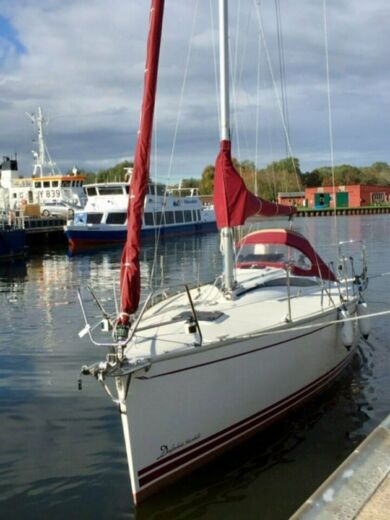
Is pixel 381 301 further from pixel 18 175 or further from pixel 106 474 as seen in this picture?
pixel 18 175

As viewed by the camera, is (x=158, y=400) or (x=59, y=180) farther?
(x=59, y=180)

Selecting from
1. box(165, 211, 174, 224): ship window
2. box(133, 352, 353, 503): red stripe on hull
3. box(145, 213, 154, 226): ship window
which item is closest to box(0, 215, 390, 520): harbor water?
box(133, 352, 353, 503): red stripe on hull

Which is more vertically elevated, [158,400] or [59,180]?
[59,180]

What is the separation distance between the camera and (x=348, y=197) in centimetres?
12506

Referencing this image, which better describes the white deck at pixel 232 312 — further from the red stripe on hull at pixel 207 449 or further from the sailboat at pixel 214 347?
the red stripe on hull at pixel 207 449

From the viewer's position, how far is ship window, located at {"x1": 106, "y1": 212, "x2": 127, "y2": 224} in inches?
1833

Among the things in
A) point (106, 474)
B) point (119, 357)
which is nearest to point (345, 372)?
point (106, 474)

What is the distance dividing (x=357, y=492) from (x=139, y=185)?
11.9 feet

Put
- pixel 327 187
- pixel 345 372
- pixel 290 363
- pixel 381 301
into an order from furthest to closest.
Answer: pixel 327 187
pixel 381 301
pixel 345 372
pixel 290 363

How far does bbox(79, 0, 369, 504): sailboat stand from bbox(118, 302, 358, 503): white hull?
0.01 meters

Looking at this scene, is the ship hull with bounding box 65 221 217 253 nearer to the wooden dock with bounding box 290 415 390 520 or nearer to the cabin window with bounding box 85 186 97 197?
the cabin window with bounding box 85 186 97 197

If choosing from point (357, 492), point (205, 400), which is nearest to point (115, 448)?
point (205, 400)

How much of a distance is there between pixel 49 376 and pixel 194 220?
49.6m

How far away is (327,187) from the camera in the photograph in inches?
5007
